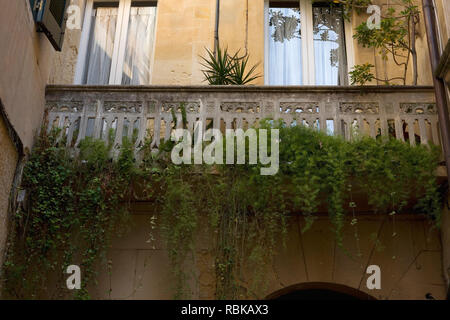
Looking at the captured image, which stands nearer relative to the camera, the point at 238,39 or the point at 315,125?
the point at 315,125

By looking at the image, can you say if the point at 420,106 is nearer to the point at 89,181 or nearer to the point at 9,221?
the point at 89,181

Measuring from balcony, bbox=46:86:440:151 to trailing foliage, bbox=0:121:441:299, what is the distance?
1.29 feet

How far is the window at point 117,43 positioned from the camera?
31.6 ft

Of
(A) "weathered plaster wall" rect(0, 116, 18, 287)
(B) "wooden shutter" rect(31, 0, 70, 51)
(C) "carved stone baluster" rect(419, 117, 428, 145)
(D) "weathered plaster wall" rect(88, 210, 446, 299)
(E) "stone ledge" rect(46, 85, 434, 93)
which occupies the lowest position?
(D) "weathered plaster wall" rect(88, 210, 446, 299)

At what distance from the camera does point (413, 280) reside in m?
6.99

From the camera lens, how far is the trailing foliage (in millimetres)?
6582

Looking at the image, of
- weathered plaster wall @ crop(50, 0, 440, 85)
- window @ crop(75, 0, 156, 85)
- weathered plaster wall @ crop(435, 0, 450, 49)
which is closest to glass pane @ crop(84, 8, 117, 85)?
window @ crop(75, 0, 156, 85)

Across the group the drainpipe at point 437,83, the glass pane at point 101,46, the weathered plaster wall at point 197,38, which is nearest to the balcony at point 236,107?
the drainpipe at point 437,83

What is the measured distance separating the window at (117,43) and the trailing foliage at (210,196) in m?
2.89

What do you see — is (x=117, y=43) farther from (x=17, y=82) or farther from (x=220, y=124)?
(x=17, y=82)

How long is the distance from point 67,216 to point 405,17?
19.4 ft

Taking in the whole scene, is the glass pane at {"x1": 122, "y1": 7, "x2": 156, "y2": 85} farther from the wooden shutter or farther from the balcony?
the balcony

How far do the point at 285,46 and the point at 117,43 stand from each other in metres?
2.89

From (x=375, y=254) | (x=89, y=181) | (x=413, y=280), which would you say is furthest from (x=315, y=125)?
(x=89, y=181)
